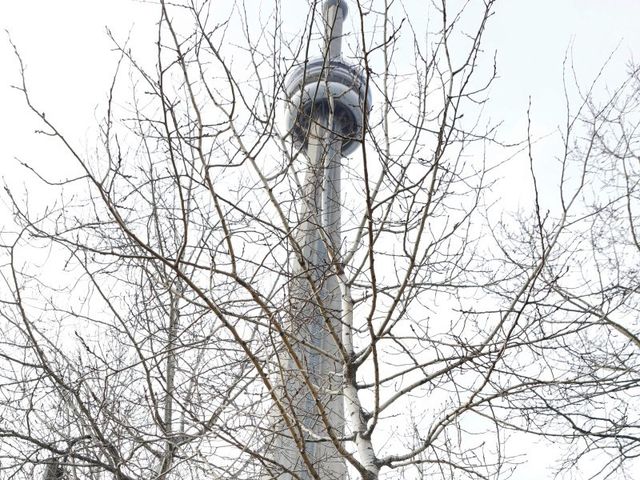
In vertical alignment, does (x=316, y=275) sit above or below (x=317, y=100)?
below

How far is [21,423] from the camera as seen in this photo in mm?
4645

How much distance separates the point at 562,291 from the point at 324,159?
2306 mm

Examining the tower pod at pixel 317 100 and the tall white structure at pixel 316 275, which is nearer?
the tower pod at pixel 317 100

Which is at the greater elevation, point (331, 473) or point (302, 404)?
point (302, 404)

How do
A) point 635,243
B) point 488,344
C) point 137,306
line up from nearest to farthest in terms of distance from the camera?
point 488,344 < point 137,306 < point 635,243

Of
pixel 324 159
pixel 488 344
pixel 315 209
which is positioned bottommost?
pixel 488 344

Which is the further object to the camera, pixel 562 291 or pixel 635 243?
pixel 635 243

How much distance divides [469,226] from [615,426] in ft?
6.80

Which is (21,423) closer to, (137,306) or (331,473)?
(137,306)

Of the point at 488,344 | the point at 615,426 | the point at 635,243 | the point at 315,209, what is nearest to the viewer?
the point at 488,344

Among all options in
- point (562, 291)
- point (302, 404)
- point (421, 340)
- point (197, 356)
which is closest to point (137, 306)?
point (197, 356)

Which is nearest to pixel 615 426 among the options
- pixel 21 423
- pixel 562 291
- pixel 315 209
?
pixel 562 291

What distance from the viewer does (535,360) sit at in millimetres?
3752

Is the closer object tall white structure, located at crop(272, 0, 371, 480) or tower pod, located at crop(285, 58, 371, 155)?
tower pod, located at crop(285, 58, 371, 155)
